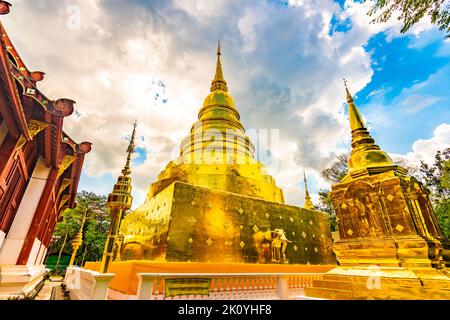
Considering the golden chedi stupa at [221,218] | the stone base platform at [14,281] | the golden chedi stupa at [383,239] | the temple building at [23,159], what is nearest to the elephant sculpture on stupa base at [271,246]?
the golden chedi stupa at [221,218]

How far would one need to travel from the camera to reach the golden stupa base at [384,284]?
279 centimetres

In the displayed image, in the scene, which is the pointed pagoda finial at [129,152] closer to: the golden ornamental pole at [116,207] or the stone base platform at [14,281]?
the golden ornamental pole at [116,207]

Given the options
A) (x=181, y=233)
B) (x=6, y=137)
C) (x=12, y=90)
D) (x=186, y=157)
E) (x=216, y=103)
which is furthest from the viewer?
(x=216, y=103)

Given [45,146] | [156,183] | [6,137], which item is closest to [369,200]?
[6,137]

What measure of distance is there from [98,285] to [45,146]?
3.99 m

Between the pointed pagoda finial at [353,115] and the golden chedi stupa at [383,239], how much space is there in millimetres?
783

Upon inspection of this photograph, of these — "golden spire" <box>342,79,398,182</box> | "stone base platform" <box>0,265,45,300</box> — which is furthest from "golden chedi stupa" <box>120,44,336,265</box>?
"golden spire" <box>342,79,398,182</box>

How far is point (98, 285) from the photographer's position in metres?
4.41

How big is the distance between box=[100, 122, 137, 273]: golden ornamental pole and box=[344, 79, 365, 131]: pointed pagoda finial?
18.6ft

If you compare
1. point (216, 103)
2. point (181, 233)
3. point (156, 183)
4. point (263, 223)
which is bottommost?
point (181, 233)

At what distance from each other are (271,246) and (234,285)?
14.3 ft

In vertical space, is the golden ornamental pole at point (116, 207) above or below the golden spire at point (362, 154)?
below

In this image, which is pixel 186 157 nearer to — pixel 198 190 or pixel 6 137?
pixel 198 190
